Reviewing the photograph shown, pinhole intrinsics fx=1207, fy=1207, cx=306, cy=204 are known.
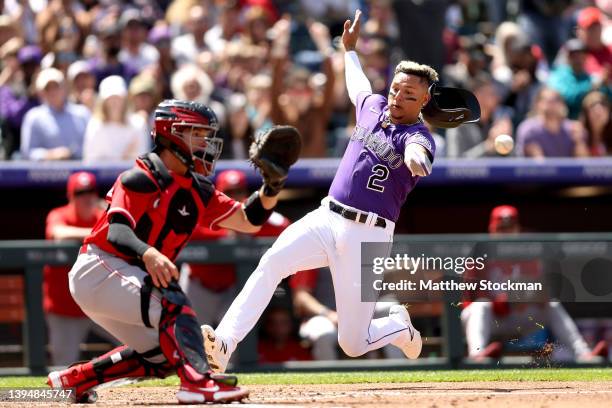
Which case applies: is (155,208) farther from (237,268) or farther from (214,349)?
(237,268)

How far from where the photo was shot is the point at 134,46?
11586mm

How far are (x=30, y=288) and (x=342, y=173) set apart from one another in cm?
357

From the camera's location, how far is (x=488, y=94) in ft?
37.4

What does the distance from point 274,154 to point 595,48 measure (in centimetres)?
764

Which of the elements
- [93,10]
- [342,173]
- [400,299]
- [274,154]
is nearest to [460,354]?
[400,299]

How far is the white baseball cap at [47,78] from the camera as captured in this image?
10.2 m

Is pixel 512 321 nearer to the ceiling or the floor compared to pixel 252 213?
nearer to the floor

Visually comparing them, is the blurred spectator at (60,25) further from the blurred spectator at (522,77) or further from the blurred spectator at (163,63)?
the blurred spectator at (522,77)

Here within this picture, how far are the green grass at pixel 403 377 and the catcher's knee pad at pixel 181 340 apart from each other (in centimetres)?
214

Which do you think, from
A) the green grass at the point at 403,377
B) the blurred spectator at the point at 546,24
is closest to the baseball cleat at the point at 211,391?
the green grass at the point at 403,377

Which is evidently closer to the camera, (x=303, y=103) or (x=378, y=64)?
(x=303, y=103)

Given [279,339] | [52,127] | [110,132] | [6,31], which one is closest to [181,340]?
[279,339]

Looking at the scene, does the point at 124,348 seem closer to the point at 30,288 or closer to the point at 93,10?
the point at 30,288

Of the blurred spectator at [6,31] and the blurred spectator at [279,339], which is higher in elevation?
the blurred spectator at [6,31]
